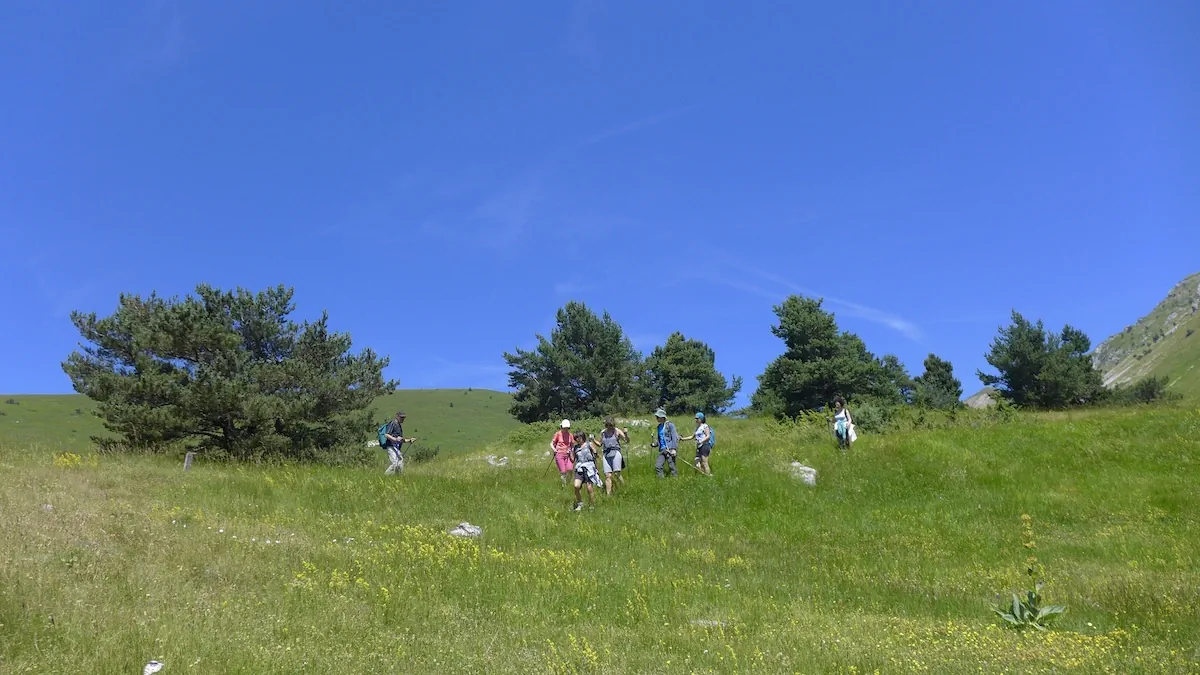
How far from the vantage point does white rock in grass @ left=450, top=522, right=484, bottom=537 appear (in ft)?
42.6

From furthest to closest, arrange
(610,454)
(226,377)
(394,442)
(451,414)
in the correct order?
1. (451,414)
2. (226,377)
3. (394,442)
4. (610,454)

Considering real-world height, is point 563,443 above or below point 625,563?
above

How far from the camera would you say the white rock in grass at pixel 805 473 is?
62.1 feet

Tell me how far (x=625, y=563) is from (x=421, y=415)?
130m

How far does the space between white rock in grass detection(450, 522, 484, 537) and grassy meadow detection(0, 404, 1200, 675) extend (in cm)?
32

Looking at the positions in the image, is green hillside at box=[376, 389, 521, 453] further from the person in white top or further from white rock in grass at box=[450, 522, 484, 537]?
white rock in grass at box=[450, 522, 484, 537]

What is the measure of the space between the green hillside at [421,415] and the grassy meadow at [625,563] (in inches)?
2104


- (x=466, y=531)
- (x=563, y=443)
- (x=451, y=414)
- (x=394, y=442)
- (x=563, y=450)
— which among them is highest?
(x=451, y=414)

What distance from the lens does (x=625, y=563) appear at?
1155 cm

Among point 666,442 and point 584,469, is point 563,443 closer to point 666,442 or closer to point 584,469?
point 584,469

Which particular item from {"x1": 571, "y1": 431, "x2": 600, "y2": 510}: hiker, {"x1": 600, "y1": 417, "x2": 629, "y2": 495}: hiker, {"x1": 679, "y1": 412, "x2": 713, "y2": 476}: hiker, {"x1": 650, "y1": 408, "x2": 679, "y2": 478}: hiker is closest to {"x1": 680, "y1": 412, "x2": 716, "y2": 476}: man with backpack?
{"x1": 679, "y1": 412, "x2": 713, "y2": 476}: hiker

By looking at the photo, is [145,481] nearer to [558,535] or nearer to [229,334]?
[558,535]

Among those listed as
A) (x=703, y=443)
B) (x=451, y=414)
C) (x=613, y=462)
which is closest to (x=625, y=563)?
(x=613, y=462)

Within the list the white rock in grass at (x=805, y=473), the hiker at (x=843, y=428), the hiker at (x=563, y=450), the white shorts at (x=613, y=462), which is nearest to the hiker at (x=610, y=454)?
the white shorts at (x=613, y=462)
